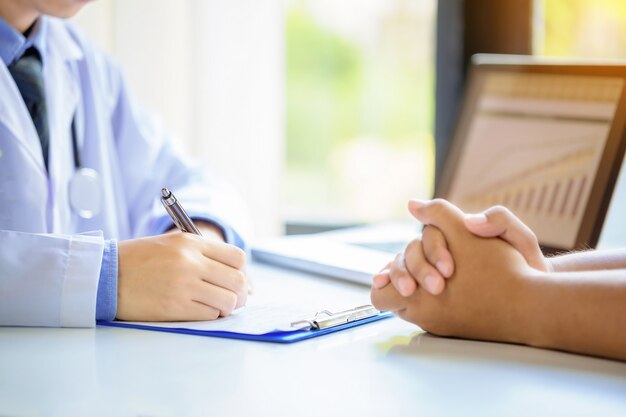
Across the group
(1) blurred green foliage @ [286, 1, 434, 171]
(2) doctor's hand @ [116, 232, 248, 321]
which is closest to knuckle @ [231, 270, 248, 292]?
(2) doctor's hand @ [116, 232, 248, 321]

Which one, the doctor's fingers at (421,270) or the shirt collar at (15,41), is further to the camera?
the shirt collar at (15,41)

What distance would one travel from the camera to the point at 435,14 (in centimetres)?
182

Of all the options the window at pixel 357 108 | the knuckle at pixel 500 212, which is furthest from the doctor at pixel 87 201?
the window at pixel 357 108

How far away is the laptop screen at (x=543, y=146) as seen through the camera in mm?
1189

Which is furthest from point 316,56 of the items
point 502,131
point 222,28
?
point 502,131

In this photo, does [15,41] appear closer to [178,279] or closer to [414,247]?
[178,279]

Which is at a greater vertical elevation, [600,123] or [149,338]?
[600,123]

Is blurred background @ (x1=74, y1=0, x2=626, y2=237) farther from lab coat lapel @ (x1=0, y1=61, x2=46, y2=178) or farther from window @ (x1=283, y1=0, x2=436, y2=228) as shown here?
lab coat lapel @ (x1=0, y1=61, x2=46, y2=178)

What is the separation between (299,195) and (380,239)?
1942 mm

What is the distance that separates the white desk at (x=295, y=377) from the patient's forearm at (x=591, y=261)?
126 millimetres

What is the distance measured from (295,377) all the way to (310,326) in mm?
142

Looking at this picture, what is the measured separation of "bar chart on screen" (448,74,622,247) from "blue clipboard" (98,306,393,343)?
0.45 m

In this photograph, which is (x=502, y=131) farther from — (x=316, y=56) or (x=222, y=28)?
(x=316, y=56)

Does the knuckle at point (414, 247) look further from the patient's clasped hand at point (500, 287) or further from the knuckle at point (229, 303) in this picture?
the knuckle at point (229, 303)
